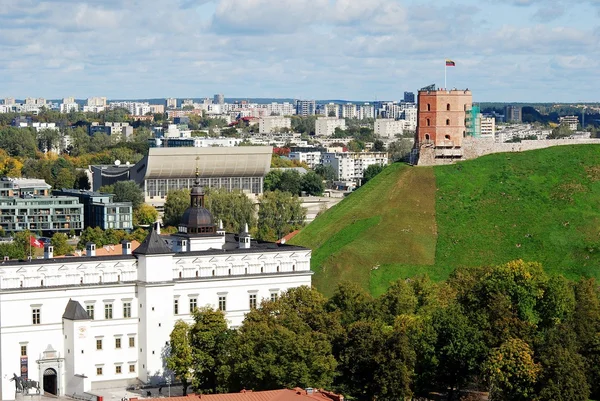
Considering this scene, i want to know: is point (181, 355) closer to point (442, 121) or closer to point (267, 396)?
point (267, 396)

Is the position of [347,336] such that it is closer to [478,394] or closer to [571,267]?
[478,394]

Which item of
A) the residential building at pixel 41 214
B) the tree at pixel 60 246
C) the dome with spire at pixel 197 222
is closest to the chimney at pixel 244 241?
the dome with spire at pixel 197 222

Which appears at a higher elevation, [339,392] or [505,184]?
[505,184]

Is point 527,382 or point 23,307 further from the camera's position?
point 23,307

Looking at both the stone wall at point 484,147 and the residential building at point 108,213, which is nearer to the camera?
the stone wall at point 484,147

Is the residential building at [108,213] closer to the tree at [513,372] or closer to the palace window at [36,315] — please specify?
the palace window at [36,315]

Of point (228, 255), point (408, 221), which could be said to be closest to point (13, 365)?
point (228, 255)

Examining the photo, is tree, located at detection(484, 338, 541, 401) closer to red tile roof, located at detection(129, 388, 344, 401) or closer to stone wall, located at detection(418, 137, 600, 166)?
red tile roof, located at detection(129, 388, 344, 401)
